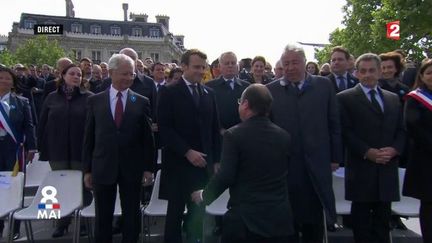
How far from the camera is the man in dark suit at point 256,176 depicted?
3.49 meters

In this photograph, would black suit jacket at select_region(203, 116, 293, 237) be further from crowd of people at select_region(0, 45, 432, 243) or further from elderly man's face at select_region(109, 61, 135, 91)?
elderly man's face at select_region(109, 61, 135, 91)

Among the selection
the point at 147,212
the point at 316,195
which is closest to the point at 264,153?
the point at 316,195

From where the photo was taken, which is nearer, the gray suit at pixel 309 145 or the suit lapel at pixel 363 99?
the gray suit at pixel 309 145

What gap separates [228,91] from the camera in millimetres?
6504

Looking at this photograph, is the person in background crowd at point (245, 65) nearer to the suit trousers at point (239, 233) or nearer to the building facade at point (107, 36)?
the suit trousers at point (239, 233)

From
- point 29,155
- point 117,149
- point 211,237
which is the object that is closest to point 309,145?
Answer: point 211,237

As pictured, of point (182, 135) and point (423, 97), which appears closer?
point (423, 97)

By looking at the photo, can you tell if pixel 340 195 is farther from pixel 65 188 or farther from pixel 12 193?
pixel 12 193

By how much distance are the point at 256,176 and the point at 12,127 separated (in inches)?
154

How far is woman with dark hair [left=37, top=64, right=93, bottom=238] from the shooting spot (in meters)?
6.09

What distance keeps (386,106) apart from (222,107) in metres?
2.18

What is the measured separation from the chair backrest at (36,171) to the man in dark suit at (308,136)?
152 inches

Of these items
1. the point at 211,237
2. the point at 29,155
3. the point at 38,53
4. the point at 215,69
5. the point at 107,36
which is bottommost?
the point at 211,237

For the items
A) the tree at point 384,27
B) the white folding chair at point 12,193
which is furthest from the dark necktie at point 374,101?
the tree at point 384,27
